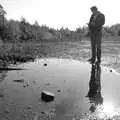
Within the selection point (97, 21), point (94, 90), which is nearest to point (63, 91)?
point (94, 90)

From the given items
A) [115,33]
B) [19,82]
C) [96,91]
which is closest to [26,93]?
[19,82]

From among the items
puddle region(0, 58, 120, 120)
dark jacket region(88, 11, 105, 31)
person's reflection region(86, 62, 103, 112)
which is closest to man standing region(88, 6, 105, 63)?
dark jacket region(88, 11, 105, 31)

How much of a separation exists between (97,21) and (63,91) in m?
7.48

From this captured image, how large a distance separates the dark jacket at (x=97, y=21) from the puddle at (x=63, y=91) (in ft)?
11.3

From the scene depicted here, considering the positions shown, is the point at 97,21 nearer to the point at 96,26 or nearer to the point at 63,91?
the point at 96,26

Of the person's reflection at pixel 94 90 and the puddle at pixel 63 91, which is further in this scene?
the person's reflection at pixel 94 90

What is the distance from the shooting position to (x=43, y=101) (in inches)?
282

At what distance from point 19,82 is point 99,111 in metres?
4.92

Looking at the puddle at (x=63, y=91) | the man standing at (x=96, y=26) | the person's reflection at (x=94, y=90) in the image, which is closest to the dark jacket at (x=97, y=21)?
the man standing at (x=96, y=26)

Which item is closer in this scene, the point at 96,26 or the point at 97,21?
the point at 97,21

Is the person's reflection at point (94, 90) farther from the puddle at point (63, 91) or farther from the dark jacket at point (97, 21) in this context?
the dark jacket at point (97, 21)

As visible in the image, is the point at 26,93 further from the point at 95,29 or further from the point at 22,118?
the point at 95,29

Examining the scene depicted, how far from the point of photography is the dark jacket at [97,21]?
14053 mm

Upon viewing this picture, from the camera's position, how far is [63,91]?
838 cm
